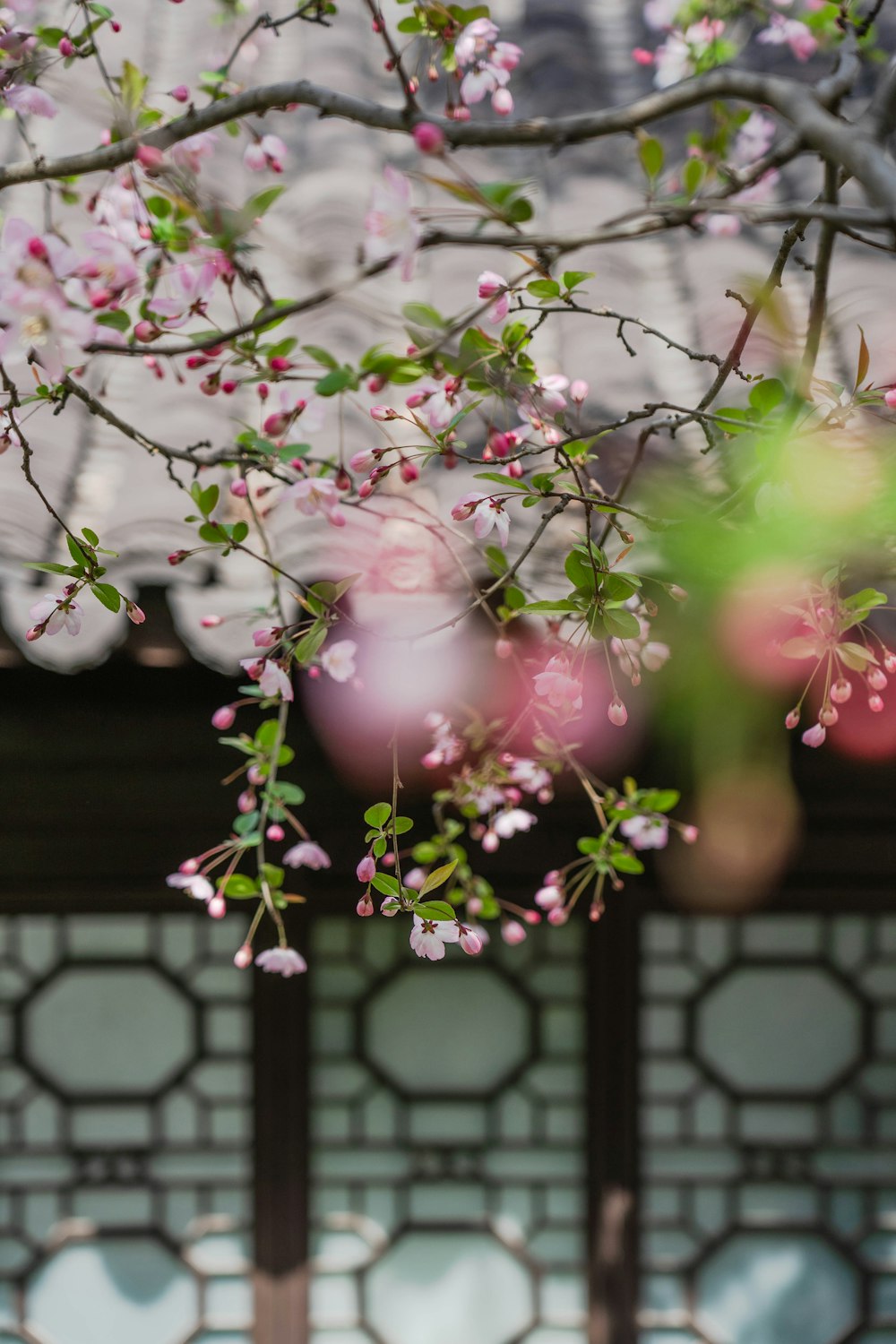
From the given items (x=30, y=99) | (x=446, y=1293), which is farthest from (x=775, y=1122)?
(x=30, y=99)

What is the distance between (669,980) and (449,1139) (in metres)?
A: 0.66

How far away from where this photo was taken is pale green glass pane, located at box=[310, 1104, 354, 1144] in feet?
7.49

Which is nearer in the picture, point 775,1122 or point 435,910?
point 435,910

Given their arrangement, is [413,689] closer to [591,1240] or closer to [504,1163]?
[504,1163]

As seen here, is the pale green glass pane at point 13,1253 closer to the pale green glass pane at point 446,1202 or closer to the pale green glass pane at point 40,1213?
the pale green glass pane at point 40,1213

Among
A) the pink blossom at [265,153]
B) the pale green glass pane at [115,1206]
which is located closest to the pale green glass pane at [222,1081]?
the pale green glass pane at [115,1206]

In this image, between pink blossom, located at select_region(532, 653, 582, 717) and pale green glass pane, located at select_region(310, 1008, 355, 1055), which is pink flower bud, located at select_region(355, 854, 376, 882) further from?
pale green glass pane, located at select_region(310, 1008, 355, 1055)

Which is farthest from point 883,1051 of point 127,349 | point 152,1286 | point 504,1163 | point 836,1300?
point 127,349

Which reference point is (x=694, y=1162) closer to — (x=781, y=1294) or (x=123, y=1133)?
(x=781, y=1294)

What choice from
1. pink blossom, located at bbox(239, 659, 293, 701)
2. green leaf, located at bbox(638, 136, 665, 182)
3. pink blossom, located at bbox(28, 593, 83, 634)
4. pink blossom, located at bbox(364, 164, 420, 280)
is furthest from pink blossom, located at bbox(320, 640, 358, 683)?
green leaf, located at bbox(638, 136, 665, 182)

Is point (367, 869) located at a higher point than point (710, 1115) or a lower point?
higher

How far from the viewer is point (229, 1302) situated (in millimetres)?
2242

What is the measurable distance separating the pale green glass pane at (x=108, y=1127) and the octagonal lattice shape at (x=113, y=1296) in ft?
0.76

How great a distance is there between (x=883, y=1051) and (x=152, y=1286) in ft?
6.10
